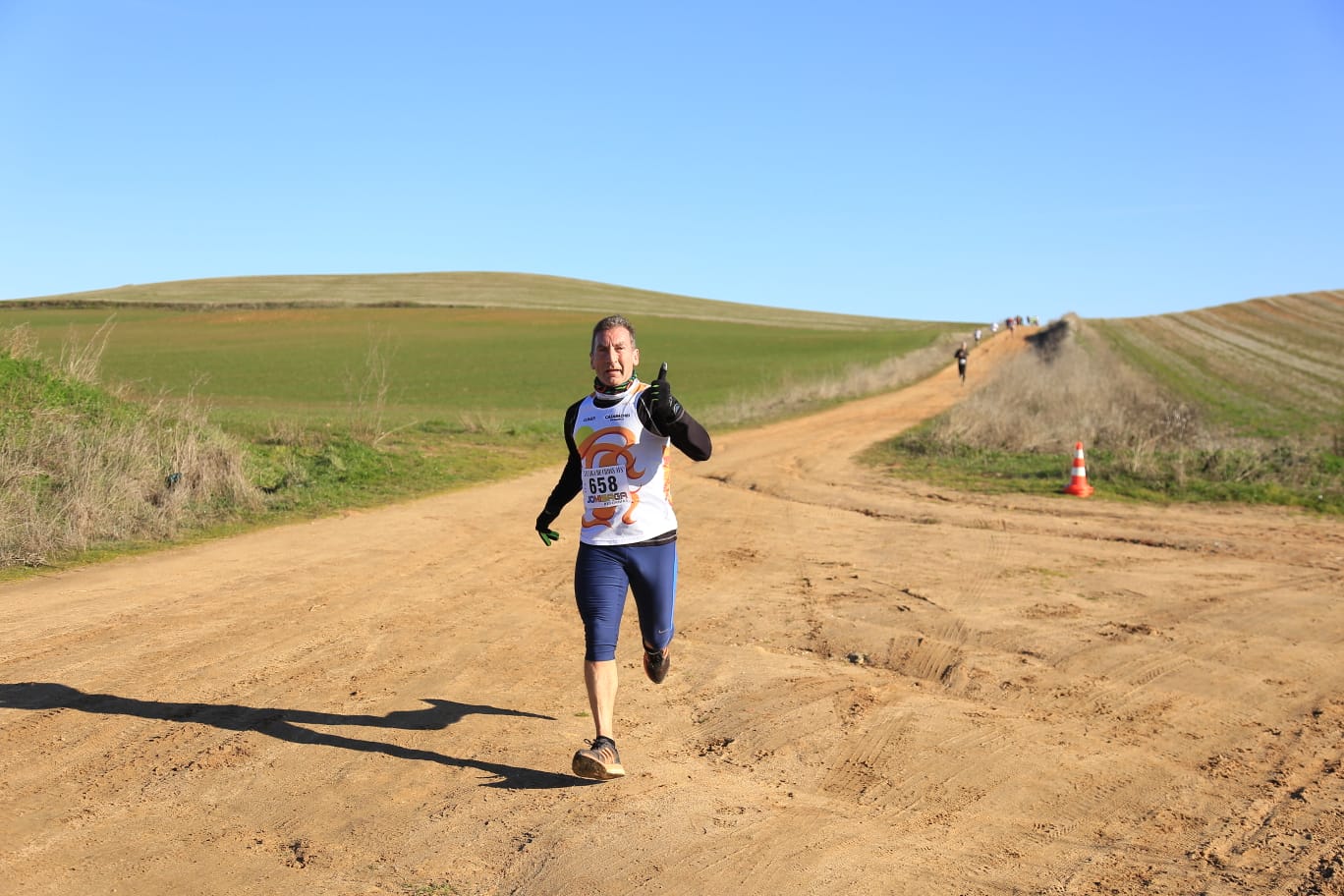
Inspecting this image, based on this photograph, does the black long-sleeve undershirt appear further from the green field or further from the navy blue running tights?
the green field

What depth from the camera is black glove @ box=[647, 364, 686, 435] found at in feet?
15.3

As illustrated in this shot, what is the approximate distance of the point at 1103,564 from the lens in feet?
33.7

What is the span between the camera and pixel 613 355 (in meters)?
4.80

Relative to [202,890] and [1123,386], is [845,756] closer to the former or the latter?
[202,890]

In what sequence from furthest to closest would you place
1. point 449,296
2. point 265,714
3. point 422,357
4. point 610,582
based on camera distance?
point 449,296 < point 422,357 < point 265,714 < point 610,582

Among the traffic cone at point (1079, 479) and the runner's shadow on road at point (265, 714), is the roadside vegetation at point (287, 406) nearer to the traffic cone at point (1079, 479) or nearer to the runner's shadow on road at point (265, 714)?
the runner's shadow on road at point (265, 714)

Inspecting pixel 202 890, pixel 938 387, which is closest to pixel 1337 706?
pixel 202 890

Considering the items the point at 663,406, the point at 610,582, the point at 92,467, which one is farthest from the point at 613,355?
the point at 92,467

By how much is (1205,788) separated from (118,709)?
209 inches

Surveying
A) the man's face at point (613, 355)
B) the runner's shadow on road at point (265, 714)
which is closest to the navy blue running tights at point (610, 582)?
the man's face at point (613, 355)

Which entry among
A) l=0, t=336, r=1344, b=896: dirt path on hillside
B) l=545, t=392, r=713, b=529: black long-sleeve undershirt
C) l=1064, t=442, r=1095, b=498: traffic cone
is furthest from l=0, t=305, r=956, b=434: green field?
l=545, t=392, r=713, b=529: black long-sleeve undershirt

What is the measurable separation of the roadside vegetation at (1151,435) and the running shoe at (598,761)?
11563 mm

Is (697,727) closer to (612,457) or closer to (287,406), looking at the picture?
(612,457)

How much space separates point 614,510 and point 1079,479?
11305 millimetres
